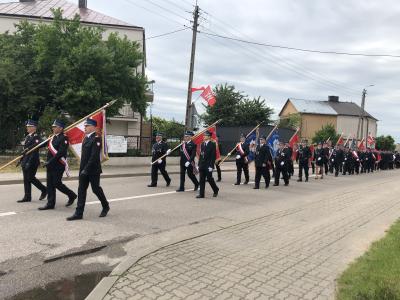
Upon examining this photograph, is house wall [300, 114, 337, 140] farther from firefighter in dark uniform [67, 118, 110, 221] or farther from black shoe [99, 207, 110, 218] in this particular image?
firefighter in dark uniform [67, 118, 110, 221]

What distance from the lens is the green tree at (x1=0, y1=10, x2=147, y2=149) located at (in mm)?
18469

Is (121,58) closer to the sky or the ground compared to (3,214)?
closer to the sky

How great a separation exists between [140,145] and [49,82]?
571 cm

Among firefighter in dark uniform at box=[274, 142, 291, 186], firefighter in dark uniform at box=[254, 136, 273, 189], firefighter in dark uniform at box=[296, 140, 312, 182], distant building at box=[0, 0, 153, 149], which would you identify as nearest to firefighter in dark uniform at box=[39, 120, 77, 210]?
firefighter in dark uniform at box=[254, 136, 273, 189]

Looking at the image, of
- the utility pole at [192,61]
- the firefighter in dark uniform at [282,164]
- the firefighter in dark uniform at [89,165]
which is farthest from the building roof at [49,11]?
the firefighter in dark uniform at [89,165]

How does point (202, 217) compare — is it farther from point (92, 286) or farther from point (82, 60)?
point (82, 60)

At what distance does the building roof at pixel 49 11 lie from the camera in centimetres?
3146

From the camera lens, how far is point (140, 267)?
4926mm

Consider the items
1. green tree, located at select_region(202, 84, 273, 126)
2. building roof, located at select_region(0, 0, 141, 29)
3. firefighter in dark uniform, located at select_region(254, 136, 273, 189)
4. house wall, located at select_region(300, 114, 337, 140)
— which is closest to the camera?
firefighter in dark uniform, located at select_region(254, 136, 273, 189)

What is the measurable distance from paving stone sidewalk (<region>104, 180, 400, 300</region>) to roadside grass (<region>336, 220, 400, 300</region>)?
15 cm

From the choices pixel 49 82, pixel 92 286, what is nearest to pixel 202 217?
pixel 92 286

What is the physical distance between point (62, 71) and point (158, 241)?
13.9 meters

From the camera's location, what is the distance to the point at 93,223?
293 inches

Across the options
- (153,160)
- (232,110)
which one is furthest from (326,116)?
(153,160)
